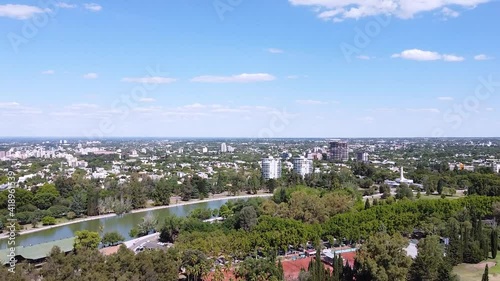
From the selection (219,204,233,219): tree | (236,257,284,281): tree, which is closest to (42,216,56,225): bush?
(219,204,233,219): tree

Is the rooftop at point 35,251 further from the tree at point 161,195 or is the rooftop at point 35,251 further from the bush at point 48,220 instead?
the tree at point 161,195

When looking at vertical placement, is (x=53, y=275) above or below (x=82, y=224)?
above

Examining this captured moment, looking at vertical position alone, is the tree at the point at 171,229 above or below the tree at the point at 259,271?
below

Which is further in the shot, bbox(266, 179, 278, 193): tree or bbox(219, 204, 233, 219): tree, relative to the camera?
bbox(266, 179, 278, 193): tree

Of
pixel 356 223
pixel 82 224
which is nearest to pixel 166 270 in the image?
pixel 356 223

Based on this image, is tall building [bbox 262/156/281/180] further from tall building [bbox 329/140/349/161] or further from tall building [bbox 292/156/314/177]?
tall building [bbox 329/140/349/161]

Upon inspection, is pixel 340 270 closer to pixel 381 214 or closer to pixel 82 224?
pixel 381 214

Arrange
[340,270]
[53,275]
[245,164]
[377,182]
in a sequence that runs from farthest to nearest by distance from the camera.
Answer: [245,164] → [377,182] → [340,270] → [53,275]

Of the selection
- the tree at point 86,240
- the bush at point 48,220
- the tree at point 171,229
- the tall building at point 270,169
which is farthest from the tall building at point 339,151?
the tree at point 86,240
